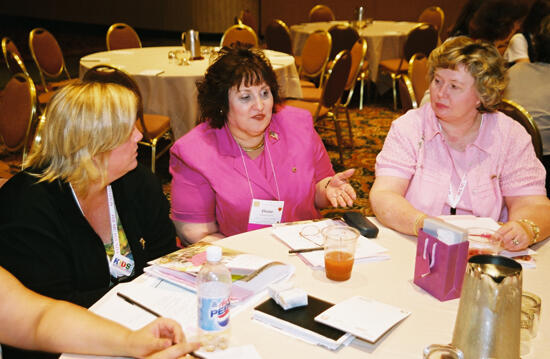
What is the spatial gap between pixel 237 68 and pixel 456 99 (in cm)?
91

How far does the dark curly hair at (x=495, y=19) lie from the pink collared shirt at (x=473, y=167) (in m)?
2.03

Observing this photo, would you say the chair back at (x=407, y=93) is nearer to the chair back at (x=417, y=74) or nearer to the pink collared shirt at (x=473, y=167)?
the chair back at (x=417, y=74)

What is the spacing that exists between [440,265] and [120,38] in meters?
Answer: 5.97

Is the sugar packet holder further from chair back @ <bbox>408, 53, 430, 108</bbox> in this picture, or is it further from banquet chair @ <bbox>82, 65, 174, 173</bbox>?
chair back @ <bbox>408, 53, 430, 108</bbox>

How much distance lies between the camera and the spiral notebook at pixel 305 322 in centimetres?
121

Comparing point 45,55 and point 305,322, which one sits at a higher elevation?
point 45,55

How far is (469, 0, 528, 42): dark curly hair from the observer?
383cm

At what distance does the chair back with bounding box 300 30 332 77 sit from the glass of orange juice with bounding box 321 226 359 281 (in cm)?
448

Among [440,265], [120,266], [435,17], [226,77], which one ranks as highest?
[435,17]

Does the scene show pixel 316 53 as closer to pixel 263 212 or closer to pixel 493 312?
pixel 263 212

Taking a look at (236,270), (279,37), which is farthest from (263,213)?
(279,37)

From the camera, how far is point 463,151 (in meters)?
2.12

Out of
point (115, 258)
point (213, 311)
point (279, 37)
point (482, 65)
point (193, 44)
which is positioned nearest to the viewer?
point (213, 311)

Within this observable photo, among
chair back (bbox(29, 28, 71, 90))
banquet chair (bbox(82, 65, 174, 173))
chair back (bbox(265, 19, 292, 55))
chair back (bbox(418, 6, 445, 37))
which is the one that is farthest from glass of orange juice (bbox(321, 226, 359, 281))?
chair back (bbox(418, 6, 445, 37))
